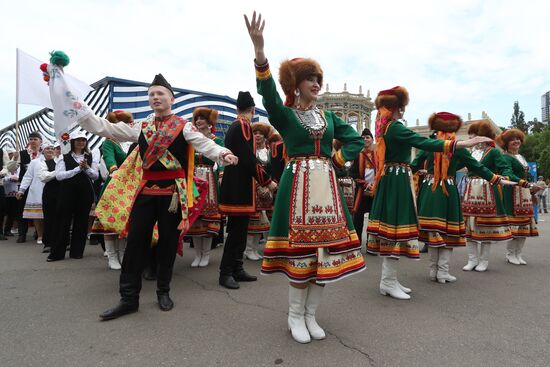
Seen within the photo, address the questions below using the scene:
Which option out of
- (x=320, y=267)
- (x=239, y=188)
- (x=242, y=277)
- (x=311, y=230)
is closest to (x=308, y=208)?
(x=311, y=230)

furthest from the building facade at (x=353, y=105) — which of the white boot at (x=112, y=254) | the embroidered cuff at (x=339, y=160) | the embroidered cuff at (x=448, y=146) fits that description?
the embroidered cuff at (x=339, y=160)

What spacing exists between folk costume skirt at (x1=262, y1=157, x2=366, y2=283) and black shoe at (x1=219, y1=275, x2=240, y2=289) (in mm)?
1348

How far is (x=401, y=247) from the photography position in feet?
12.2

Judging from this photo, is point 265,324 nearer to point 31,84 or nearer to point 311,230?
point 311,230

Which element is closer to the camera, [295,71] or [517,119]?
[295,71]

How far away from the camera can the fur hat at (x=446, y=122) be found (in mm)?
4215

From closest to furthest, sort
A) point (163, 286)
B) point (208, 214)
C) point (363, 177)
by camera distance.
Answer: point (163, 286) → point (208, 214) → point (363, 177)

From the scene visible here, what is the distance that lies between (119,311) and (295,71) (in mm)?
2368

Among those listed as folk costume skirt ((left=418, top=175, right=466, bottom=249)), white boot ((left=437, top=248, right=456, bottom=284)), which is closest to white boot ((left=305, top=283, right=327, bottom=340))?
folk costume skirt ((left=418, top=175, right=466, bottom=249))

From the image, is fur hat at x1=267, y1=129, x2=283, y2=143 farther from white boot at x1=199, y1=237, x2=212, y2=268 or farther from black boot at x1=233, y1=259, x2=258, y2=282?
black boot at x1=233, y1=259, x2=258, y2=282

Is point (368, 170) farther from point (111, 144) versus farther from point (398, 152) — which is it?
point (111, 144)

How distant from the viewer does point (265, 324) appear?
293 cm

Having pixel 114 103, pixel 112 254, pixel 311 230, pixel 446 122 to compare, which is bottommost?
pixel 112 254

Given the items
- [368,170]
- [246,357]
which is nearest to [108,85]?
[368,170]
